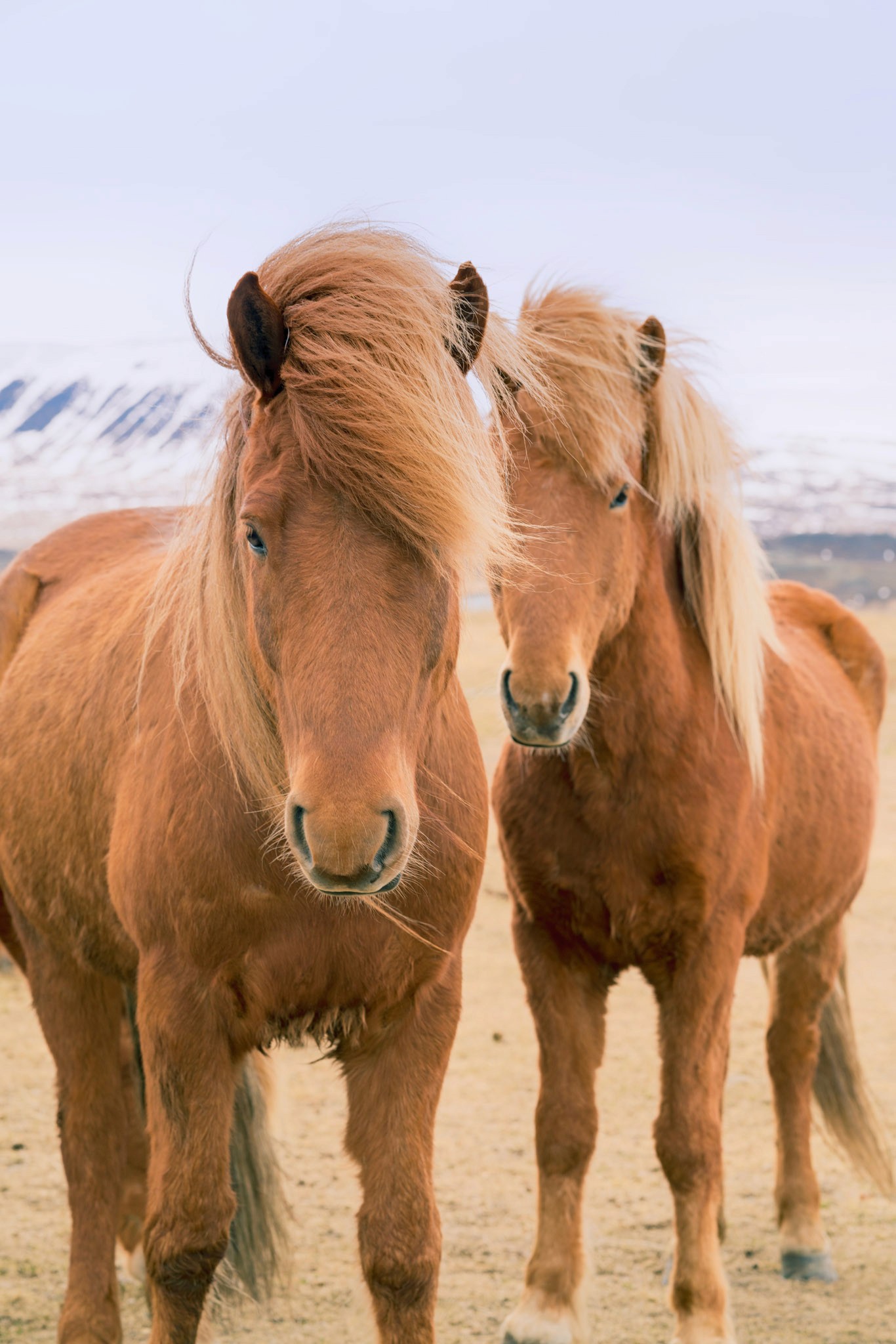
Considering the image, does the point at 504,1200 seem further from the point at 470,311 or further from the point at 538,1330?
the point at 470,311

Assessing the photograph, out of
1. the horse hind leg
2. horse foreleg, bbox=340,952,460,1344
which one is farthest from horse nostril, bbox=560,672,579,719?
the horse hind leg

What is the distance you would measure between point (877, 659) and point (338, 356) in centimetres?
300

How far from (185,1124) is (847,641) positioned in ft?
9.84

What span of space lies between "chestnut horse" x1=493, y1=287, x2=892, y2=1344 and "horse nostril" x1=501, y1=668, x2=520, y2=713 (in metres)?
0.02

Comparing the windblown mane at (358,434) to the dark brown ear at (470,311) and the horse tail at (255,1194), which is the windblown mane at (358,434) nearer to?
the dark brown ear at (470,311)

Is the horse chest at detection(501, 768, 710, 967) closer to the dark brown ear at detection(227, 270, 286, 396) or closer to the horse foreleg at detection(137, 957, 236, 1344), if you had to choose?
the horse foreleg at detection(137, 957, 236, 1344)

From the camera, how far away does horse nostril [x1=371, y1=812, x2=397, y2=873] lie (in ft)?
5.88

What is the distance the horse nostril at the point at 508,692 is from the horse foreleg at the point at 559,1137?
81cm

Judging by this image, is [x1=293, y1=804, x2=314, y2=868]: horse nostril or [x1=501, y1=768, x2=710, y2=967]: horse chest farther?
[x1=501, y1=768, x2=710, y2=967]: horse chest

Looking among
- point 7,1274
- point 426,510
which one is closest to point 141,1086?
point 7,1274

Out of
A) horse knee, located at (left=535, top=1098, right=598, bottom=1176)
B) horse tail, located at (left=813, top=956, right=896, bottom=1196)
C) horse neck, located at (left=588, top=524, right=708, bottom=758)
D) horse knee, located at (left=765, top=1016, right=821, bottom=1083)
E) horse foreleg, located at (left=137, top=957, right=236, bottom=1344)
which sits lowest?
horse tail, located at (left=813, top=956, right=896, bottom=1196)

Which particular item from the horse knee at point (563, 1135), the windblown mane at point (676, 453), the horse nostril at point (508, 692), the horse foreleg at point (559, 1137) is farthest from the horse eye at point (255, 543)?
the horse knee at point (563, 1135)

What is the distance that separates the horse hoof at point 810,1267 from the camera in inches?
147

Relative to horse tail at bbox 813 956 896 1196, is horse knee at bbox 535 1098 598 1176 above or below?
above
